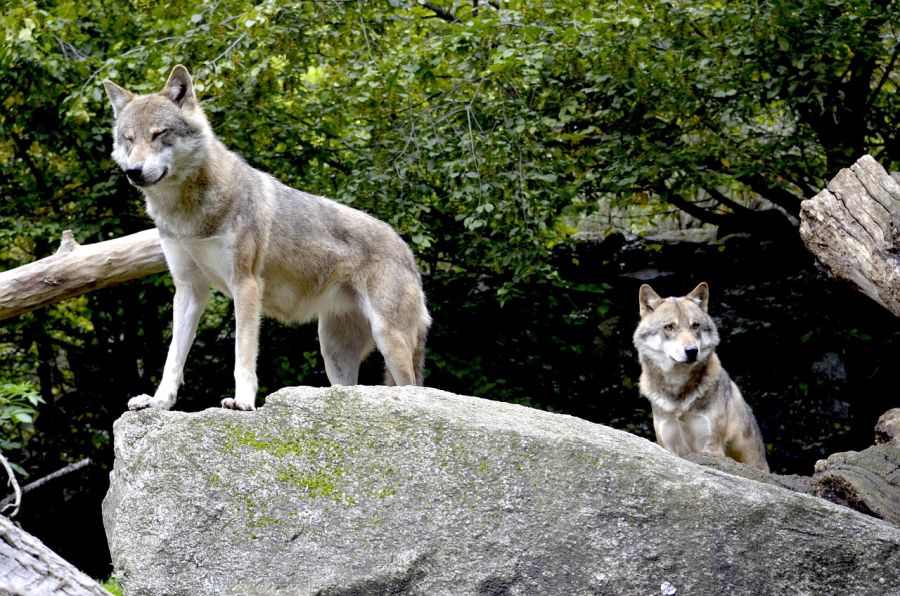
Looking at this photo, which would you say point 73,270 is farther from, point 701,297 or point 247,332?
point 701,297

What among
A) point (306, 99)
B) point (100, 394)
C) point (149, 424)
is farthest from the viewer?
point (100, 394)

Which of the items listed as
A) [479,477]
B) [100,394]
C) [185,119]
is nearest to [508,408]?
[479,477]

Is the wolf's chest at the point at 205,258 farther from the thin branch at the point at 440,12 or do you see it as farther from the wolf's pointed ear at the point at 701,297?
the thin branch at the point at 440,12

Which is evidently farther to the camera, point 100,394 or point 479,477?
point 100,394

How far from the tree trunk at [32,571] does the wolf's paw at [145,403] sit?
6.75 ft

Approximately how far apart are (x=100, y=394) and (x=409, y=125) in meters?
5.57

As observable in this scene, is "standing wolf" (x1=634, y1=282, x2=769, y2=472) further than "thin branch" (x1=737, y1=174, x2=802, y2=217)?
No

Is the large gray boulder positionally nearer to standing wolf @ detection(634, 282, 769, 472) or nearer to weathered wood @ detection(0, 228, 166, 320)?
weathered wood @ detection(0, 228, 166, 320)

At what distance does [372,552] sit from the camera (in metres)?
4.12

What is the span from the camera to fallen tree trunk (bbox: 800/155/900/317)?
15.5 feet

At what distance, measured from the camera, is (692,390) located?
8.16 m

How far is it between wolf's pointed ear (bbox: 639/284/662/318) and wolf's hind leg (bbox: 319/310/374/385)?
2.94 m

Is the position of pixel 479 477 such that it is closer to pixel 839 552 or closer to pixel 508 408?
pixel 508 408

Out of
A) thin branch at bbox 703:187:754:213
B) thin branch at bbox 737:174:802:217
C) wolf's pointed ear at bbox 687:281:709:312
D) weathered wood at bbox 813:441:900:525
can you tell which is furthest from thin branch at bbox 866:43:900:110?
weathered wood at bbox 813:441:900:525
